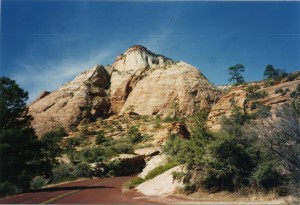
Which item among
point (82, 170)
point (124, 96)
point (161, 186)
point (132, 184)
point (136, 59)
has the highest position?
point (136, 59)

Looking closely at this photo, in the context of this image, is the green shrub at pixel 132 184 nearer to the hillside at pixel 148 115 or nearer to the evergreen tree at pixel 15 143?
the hillside at pixel 148 115

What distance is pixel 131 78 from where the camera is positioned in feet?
292

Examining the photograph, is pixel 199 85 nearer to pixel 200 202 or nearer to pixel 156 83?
pixel 156 83

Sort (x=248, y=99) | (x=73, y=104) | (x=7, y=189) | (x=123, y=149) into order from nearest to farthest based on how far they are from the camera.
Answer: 1. (x=7, y=189)
2. (x=123, y=149)
3. (x=248, y=99)
4. (x=73, y=104)

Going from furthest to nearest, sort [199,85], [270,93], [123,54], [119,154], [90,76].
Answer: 1. [123,54]
2. [90,76]
3. [199,85]
4. [270,93]
5. [119,154]

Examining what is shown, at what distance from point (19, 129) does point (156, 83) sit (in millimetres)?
62595

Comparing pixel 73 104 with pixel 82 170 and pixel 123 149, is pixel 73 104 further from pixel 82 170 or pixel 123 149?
pixel 82 170

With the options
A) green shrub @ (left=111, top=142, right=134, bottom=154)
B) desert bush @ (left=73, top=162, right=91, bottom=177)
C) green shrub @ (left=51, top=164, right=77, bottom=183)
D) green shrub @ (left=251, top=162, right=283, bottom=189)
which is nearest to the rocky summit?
green shrub @ (left=111, top=142, right=134, bottom=154)

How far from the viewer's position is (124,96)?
83750 mm

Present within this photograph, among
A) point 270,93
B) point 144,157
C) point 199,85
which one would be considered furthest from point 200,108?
point 144,157

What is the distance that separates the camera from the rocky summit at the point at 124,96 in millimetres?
75188

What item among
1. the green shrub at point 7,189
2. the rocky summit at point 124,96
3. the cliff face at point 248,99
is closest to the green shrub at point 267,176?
the green shrub at point 7,189

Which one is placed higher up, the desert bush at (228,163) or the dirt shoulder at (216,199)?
the desert bush at (228,163)

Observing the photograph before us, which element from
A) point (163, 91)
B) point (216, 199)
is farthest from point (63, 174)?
point (163, 91)
